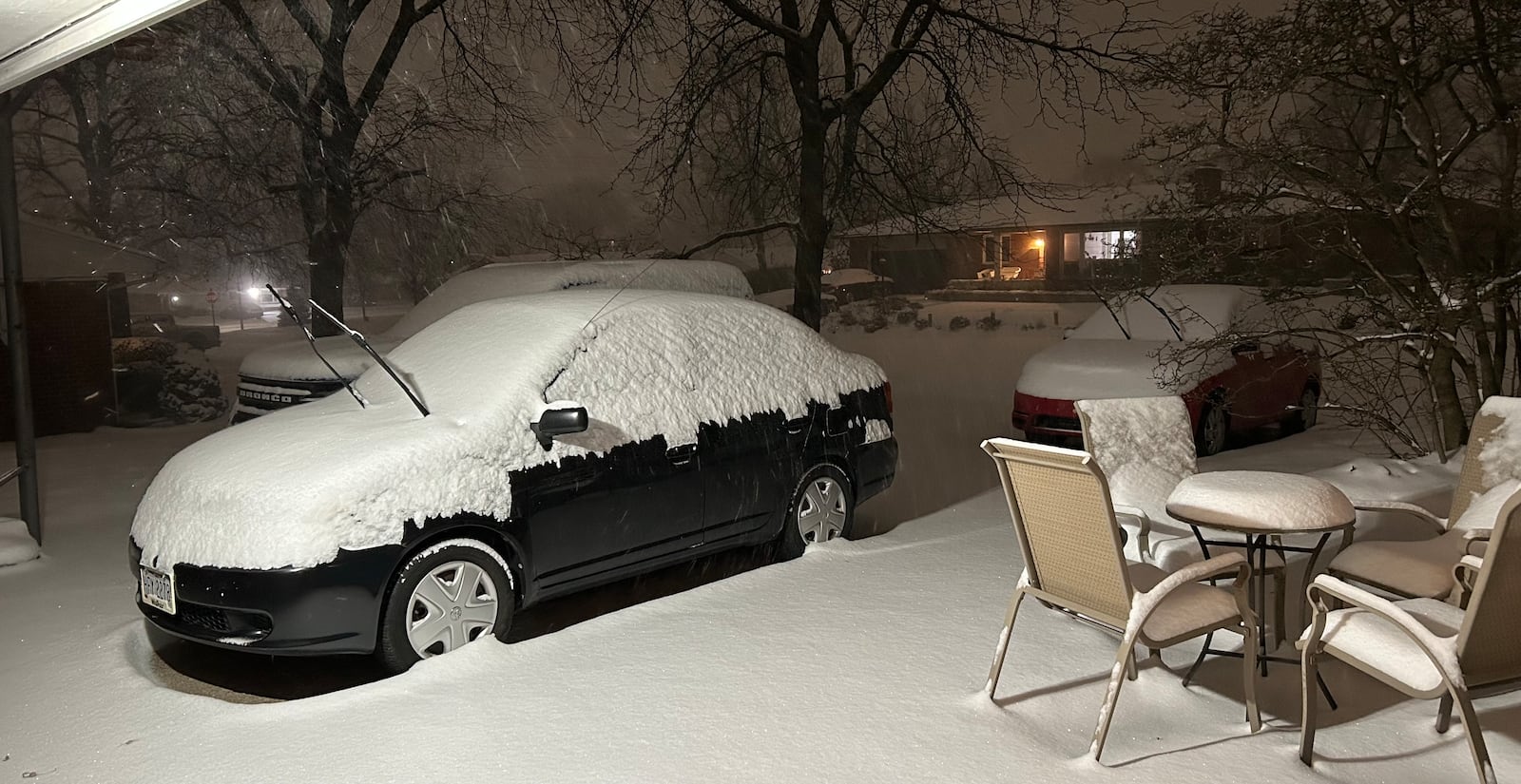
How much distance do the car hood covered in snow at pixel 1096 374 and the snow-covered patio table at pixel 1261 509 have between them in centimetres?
402

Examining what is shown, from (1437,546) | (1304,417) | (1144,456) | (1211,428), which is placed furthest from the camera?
(1304,417)

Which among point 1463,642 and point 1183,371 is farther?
point 1183,371

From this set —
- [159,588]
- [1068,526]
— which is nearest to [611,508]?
[159,588]

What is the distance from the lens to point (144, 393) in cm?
1256

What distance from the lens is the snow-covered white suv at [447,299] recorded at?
737cm

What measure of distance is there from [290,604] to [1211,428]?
23.9 feet

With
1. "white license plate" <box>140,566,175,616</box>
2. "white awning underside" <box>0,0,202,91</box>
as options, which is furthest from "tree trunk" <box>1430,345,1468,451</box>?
"white license plate" <box>140,566,175,616</box>

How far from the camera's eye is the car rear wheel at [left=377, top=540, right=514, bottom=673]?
12.2ft

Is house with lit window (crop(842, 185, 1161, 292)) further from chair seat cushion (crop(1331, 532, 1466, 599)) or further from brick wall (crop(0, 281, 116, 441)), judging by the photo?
chair seat cushion (crop(1331, 532, 1466, 599))

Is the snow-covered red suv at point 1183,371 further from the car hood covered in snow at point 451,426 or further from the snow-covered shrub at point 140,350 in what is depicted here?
the snow-covered shrub at point 140,350

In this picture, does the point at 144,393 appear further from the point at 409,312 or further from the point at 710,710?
the point at 710,710

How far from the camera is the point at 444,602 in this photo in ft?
12.6

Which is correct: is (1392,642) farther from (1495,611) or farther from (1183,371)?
(1183,371)

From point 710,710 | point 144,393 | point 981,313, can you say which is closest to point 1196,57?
point 710,710
